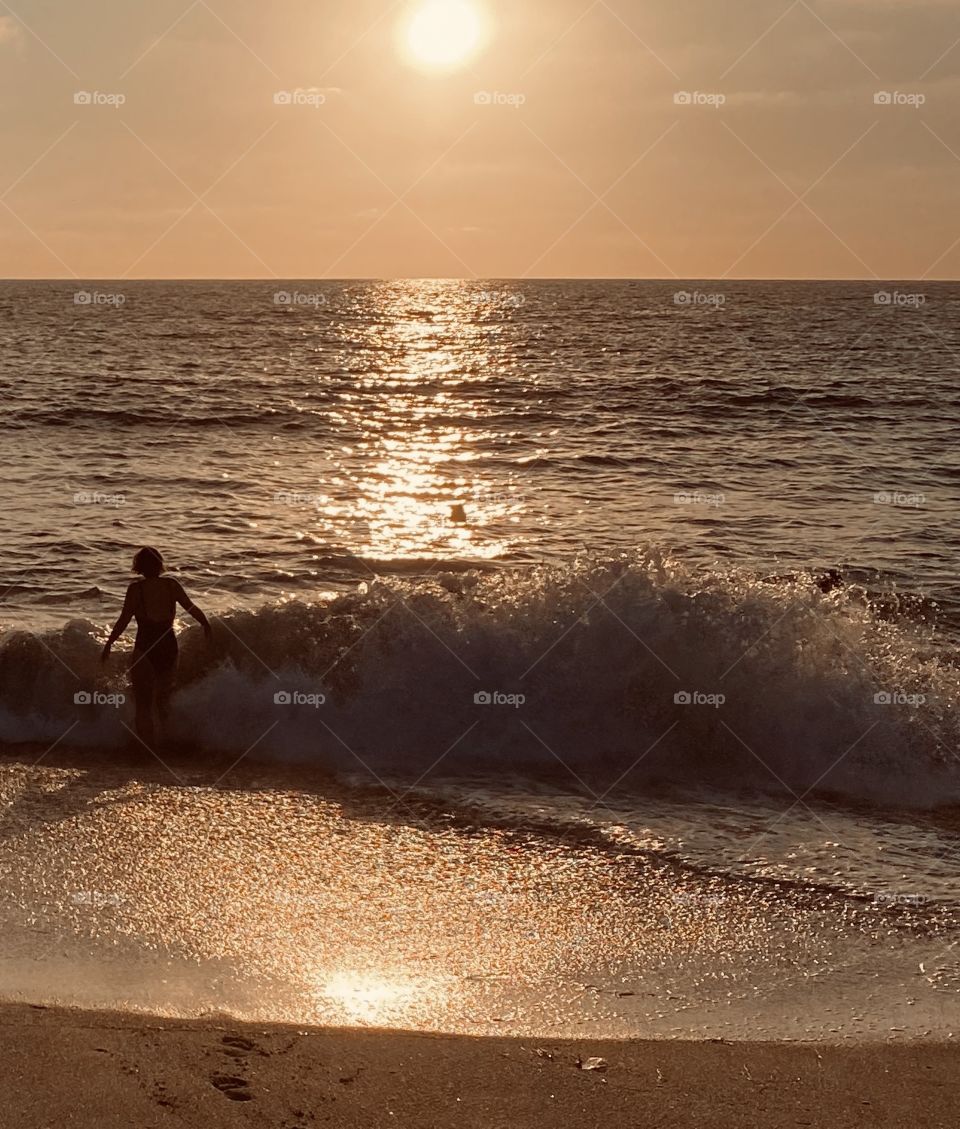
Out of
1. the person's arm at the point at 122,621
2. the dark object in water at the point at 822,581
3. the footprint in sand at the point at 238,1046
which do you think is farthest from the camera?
the dark object in water at the point at 822,581

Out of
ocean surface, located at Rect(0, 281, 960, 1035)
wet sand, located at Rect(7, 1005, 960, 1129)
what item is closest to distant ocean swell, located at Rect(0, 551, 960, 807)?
ocean surface, located at Rect(0, 281, 960, 1035)

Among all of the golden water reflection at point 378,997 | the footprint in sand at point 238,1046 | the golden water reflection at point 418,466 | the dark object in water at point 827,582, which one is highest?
the golden water reflection at point 418,466

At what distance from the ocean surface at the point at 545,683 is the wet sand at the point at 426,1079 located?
0.29 metres

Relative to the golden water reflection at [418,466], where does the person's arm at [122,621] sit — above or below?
below

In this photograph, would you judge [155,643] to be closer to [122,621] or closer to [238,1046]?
[122,621]

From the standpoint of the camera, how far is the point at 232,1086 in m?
4.50

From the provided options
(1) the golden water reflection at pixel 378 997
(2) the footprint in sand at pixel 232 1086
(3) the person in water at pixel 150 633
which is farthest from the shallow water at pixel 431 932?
(3) the person in water at pixel 150 633

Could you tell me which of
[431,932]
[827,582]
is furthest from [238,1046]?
[827,582]

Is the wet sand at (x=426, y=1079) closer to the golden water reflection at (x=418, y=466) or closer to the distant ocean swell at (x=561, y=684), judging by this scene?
the distant ocean swell at (x=561, y=684)

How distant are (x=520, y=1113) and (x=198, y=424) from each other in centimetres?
2493

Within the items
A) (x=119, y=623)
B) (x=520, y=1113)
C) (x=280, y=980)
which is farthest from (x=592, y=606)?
(x=520, y=1113)

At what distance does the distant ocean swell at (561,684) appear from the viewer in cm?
957

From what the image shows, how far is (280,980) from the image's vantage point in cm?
551

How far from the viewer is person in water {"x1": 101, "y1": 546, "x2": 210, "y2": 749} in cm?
986
